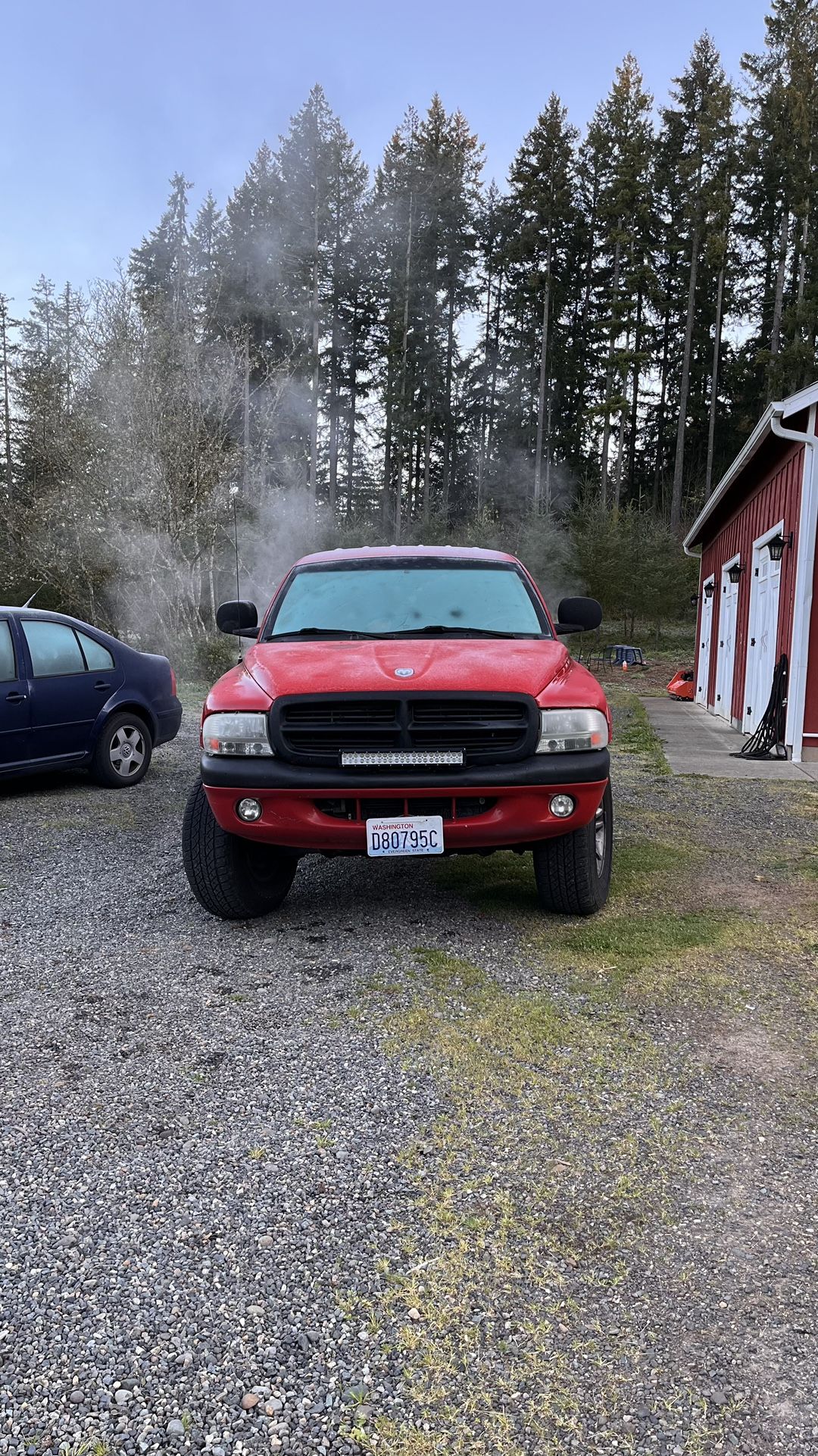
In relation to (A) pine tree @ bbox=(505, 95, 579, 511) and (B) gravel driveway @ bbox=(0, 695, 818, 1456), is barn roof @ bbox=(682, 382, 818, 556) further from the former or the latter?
(A) pine tree @ bbox=(505, 95, 579, 511)

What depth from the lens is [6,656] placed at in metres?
6.95

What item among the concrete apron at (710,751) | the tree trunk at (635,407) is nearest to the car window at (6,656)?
the concrete apron at (710,751)

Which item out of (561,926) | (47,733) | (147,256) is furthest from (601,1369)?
(147,256)

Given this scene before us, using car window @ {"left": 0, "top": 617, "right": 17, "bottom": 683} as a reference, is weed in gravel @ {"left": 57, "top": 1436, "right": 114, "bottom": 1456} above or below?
below

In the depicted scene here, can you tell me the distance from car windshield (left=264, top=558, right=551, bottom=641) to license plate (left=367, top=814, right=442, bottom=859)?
103 centimetres

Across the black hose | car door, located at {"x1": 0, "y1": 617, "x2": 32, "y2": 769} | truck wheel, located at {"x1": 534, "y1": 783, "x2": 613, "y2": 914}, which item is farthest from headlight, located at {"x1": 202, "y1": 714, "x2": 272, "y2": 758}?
the black hose

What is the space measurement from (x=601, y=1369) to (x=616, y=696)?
17.2 metres

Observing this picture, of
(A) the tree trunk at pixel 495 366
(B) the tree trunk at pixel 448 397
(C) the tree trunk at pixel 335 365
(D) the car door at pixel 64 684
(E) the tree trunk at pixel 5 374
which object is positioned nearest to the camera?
(D) the car door at pixel 64 684

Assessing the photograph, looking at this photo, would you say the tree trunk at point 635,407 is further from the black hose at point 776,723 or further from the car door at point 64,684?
the car door at point 64,684

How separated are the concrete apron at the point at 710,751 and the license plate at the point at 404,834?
5.75 m

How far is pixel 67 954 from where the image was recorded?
3957 mm

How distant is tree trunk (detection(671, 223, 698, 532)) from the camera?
3784 cm

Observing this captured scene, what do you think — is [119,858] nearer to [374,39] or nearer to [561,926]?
[561,926]

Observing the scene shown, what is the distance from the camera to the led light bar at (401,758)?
12.2 ft
